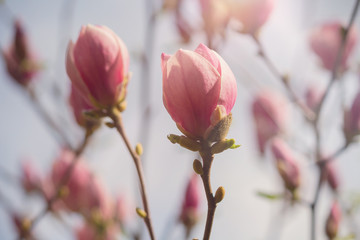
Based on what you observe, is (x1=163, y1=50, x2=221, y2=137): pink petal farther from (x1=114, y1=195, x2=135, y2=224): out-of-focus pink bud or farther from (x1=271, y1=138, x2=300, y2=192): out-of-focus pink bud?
(x1=114, y1=195, x2=135, y2=224): out-of-focus pink bud

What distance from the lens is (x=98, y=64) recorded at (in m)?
0.46

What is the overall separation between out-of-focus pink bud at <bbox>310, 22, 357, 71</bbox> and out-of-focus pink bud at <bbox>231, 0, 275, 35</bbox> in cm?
27

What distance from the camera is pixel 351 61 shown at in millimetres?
951

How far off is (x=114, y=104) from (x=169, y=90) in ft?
0.40

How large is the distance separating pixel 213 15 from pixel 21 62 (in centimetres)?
66

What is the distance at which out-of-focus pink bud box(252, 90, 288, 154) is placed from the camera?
3.76ft

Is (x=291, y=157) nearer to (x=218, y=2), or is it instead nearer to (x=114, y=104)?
(x=218, y=2)

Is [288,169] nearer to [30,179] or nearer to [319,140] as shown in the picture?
[319,140]

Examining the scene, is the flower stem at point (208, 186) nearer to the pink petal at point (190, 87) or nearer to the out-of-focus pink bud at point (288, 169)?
the pink petal at point (190, 87)

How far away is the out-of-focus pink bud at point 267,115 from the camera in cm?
115

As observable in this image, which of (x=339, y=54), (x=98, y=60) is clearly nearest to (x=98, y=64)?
(x=98, y=60)

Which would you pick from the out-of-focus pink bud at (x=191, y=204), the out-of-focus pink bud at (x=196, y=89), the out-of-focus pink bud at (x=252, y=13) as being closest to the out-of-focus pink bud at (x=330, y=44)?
the out-of-focus pink bud at (x=252, y=13)

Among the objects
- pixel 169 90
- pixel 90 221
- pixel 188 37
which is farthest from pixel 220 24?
pixel 90 221

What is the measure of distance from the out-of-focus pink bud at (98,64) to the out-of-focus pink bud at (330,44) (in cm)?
70
